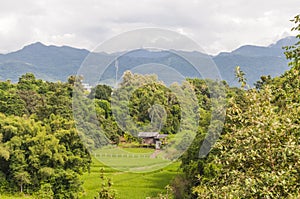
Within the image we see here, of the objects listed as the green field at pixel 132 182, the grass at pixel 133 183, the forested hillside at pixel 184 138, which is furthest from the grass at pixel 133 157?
the grass at pixel 133 183

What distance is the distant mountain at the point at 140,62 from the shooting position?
9367 millimetres

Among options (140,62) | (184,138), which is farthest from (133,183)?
(140,62)

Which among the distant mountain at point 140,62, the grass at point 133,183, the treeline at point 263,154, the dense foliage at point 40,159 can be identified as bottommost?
the grass at point 133,183

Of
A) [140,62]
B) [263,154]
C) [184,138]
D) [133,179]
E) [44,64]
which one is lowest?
[133,179]

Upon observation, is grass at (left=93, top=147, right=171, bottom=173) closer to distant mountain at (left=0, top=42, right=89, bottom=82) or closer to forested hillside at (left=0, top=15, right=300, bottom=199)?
forested hillside at (left=0, top=15, right=300, bottom=199)

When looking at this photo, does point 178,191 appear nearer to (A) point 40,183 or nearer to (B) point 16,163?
(A) point 40,183

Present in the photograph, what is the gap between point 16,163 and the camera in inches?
545

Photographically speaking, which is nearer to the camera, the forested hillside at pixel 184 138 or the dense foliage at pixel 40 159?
the forested hillside at pixel 184 138

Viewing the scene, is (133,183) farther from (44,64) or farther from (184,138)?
(44,64)

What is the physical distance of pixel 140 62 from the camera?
33.0ft

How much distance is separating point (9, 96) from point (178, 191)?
1391 centimetres

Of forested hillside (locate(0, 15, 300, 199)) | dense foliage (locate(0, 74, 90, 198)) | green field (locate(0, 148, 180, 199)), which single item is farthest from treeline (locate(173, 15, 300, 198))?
dense foliage (locate(0, 74, 90, 198))

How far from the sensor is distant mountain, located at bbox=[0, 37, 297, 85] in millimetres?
9367

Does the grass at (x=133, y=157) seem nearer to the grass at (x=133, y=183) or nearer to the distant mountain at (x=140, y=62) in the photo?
the distant mountain at (x=140, y=62)
